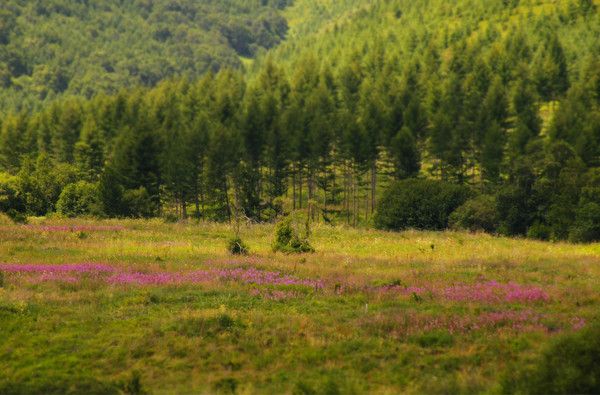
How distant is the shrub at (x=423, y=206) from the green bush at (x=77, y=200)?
116 ft

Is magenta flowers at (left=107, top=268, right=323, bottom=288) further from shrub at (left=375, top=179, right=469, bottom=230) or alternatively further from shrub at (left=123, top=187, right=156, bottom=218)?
shrub at (left=123, top=187, right=156, bottom=218)

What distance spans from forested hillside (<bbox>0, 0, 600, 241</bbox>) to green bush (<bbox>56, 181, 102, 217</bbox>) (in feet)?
0.56

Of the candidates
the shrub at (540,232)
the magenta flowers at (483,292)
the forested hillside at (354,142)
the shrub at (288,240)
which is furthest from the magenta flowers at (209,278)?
the shrub at (540,232)

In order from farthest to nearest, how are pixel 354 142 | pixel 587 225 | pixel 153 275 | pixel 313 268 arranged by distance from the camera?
1. pixel 354 142
2. pixel 587 225
3. pixel 313 268
4. pixel 153 275

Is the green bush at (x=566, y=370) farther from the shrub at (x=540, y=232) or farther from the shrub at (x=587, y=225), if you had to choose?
the shrub at (x=540, y=232)

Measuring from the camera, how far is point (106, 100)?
111188 millimetres

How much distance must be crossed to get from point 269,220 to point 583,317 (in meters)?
49.6

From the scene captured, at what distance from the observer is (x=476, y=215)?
166 feet

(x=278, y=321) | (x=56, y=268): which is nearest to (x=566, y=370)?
(x=278, y=321)

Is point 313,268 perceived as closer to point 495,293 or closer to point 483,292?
point 483,292

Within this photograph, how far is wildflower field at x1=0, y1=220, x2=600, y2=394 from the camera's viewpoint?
459 inches

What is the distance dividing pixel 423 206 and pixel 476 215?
5.39m

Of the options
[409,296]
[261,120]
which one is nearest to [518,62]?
[261,120]

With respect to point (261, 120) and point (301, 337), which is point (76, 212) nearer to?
point (261, 120)
